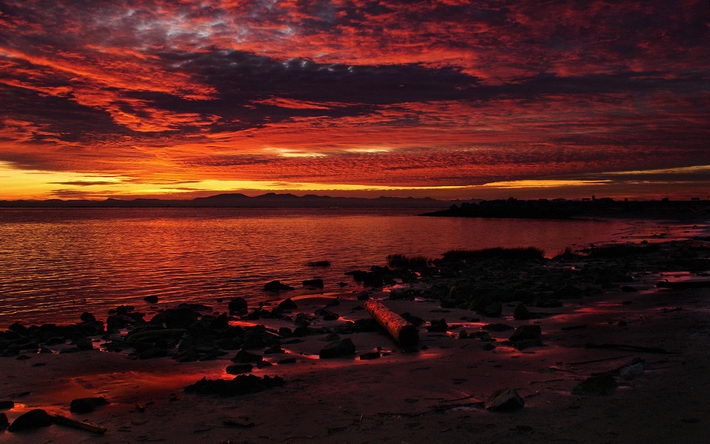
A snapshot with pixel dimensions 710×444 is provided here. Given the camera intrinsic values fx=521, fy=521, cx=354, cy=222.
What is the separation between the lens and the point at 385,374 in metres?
11.1

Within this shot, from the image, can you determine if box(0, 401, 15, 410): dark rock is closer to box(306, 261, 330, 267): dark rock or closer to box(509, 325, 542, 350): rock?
box(509, 325, 542, 350): rock

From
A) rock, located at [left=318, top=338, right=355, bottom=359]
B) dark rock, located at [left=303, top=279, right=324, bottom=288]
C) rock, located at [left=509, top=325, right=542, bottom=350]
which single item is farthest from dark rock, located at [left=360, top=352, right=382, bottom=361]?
dark rock, located at [left=303, top=279, right=324, bottom=288]

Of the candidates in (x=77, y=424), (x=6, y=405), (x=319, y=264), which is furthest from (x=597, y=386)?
(x=319, y=264)

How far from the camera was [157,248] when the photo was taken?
54.8m

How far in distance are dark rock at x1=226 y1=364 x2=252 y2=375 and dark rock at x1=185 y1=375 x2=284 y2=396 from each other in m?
1.25

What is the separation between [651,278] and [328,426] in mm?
22049

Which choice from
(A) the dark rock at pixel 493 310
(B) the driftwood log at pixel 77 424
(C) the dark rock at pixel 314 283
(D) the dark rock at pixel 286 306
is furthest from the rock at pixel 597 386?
(C) the dark rock at pixel 314 283

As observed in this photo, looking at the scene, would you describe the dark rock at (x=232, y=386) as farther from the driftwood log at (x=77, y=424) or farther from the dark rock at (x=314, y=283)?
the dark rock at (x=314, y=283)

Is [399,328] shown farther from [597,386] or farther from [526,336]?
[597,386]

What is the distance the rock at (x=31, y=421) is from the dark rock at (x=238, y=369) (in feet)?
12.6

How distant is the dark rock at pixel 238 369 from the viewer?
1181cm

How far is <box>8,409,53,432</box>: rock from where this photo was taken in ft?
28.0

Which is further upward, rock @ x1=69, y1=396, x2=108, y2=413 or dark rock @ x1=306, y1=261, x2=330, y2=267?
rock @ x1=69, y1=396, x2=108, y2=413

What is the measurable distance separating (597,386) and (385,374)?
4.17 metres
